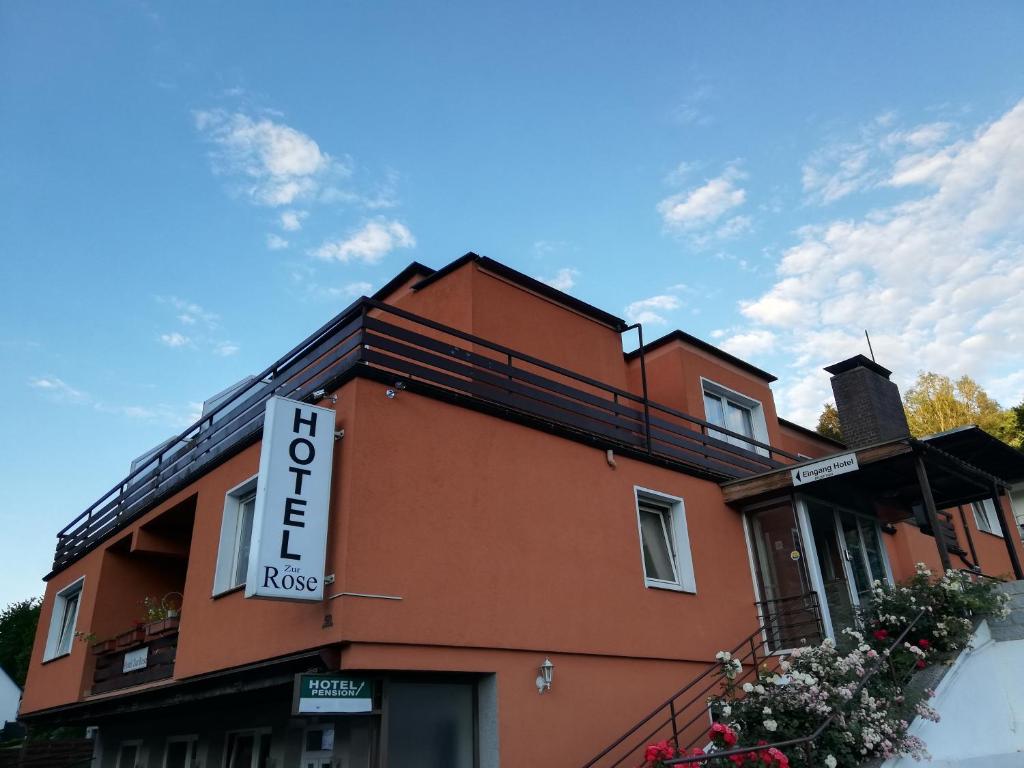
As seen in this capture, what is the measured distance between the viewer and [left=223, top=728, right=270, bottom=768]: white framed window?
1045cm

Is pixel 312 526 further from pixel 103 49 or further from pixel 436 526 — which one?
pixel 103 49

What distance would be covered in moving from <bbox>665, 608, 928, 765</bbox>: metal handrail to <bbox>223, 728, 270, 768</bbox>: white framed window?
5.62m

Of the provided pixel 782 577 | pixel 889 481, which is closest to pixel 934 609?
pixel 782 577

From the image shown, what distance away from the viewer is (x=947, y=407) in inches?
1294

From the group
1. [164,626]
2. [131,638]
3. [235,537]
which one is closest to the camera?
[235,537]

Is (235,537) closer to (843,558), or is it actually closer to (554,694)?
(554,694)

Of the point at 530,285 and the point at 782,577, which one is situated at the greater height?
the point at 530,285

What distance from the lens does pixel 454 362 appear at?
9.85 metres

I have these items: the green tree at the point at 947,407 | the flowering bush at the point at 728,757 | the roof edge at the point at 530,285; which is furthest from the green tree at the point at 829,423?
the flowering bush at the point at 728,757

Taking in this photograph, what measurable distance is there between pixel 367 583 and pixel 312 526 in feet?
2.58

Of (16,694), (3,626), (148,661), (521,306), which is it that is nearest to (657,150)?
(521,306)

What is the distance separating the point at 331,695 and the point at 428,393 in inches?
135

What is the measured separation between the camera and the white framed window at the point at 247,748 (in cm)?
1045

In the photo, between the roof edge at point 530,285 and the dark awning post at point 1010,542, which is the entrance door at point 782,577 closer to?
the dark awning post at point 1010,542
